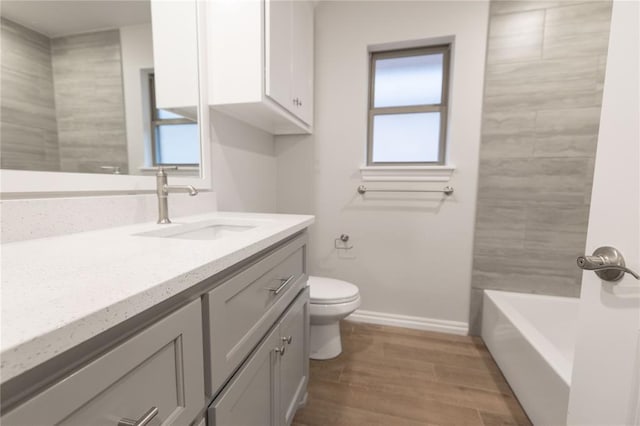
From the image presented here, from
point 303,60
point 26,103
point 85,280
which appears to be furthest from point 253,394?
point 303,60

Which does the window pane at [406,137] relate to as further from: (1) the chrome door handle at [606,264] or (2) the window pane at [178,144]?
(1) the chrome door handle at [606,264]

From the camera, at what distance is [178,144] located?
1237 millimetres

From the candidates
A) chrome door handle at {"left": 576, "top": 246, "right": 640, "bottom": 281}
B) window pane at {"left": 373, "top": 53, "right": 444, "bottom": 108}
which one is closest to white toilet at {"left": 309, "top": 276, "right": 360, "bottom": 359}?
Answer: chrome door handle at {"left": 576, "top": 246, "right": 640, "bottom": 281}

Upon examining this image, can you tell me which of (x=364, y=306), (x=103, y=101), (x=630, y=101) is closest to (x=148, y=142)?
(x=103, y=101)

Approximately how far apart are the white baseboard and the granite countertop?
1.60 metres

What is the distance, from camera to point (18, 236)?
2.24ft

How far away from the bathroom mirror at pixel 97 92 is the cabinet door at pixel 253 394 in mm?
716

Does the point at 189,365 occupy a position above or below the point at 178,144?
below

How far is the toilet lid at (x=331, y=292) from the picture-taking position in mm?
1550

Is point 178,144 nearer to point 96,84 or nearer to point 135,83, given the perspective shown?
point 135,83

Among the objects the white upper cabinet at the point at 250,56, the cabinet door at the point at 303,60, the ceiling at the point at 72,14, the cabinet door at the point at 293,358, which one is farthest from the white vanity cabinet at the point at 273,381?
the cabinet door at the point at 303,60

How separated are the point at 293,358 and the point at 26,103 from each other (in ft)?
3.71

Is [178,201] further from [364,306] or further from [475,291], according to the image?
[475,291]

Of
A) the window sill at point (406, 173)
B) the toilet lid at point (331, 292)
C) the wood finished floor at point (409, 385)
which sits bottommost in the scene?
the wood finished floor at point (409, 385)
